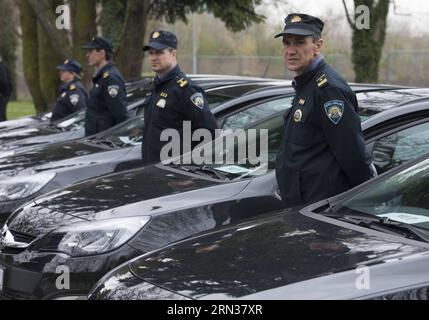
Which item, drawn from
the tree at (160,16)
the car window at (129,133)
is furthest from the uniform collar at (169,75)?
the tree at (160,16)

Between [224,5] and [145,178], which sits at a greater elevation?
[224,5]

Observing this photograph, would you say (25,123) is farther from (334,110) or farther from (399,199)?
(399,199)

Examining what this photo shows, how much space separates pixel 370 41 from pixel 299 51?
1018 cm

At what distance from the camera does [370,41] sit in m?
14.0

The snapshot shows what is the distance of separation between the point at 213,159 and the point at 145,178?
480mm

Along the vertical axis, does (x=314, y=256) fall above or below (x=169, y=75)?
below

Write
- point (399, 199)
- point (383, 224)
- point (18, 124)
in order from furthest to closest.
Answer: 1. point (18, 124)
2. point (399, 199)
3. point (383, 224)

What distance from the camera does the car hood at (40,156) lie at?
6062 mm

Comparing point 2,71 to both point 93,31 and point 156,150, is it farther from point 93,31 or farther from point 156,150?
point 156,150

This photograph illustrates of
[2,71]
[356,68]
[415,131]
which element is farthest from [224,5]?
[415,131]

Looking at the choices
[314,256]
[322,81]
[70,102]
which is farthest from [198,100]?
[70,102]

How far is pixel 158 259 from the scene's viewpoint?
10.5 ft

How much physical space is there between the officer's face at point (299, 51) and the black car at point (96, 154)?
59.3 inches

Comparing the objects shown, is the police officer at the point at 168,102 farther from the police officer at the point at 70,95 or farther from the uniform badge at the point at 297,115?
the police officer at the point at 70,95
